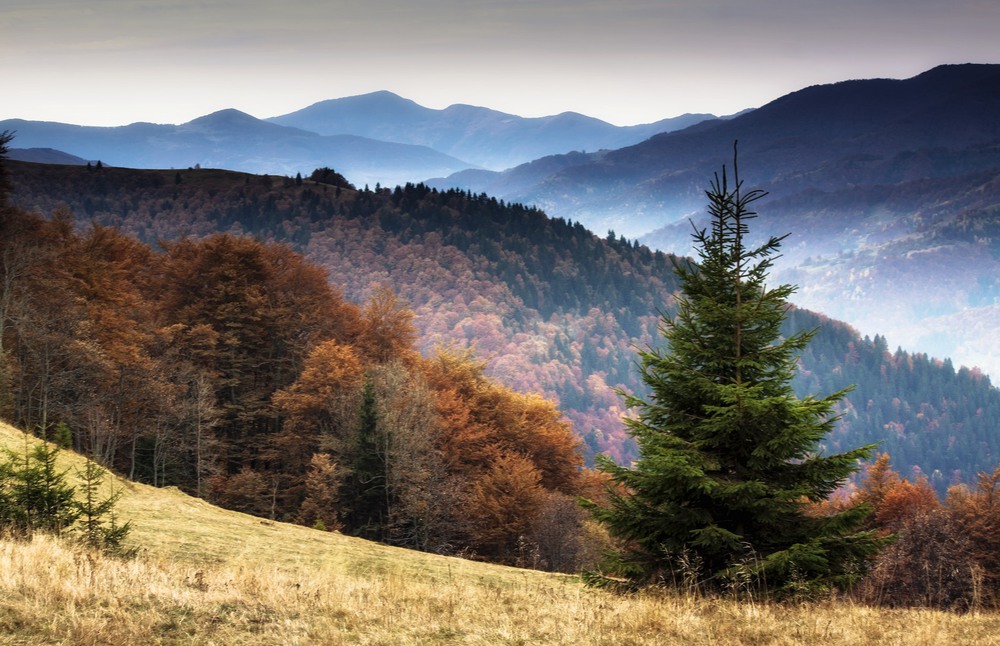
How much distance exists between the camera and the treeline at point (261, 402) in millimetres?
39875

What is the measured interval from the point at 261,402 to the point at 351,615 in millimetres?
44743

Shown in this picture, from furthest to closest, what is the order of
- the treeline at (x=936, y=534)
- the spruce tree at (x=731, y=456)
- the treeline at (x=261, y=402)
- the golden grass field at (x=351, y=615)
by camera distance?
the treeline at (x=261, y=402)
the treeline at (x=936, y=534)
the spruce tree at (x=731, y=456)
the golden grass field at (x=351, y=615)

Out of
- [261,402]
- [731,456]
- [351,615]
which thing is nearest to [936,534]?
[731,456]

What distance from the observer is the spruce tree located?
12938mm

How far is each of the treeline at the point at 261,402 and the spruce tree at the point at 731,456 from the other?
92.7 feet

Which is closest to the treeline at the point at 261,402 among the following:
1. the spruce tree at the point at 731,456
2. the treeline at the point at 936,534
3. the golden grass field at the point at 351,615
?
the treeline at the point at 936,534

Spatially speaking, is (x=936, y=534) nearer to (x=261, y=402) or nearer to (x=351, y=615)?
(x=261, y=402)

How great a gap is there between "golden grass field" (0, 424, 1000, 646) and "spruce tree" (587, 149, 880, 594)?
5.93ft

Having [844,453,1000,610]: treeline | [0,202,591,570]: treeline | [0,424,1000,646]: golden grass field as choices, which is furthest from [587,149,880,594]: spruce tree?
[0,202,591,570]: treeline

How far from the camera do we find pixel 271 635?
7.84 metres

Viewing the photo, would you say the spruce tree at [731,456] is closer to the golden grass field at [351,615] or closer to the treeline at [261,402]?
the golden grass field at [351,615]

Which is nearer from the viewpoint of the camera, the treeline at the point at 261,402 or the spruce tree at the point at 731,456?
the spruce tree at the point at 731,456

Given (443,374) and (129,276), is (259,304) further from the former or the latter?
(443,374)

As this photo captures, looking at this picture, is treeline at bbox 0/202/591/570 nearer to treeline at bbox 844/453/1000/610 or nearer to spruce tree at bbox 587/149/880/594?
treeline at bbox 844/453/1000/610
